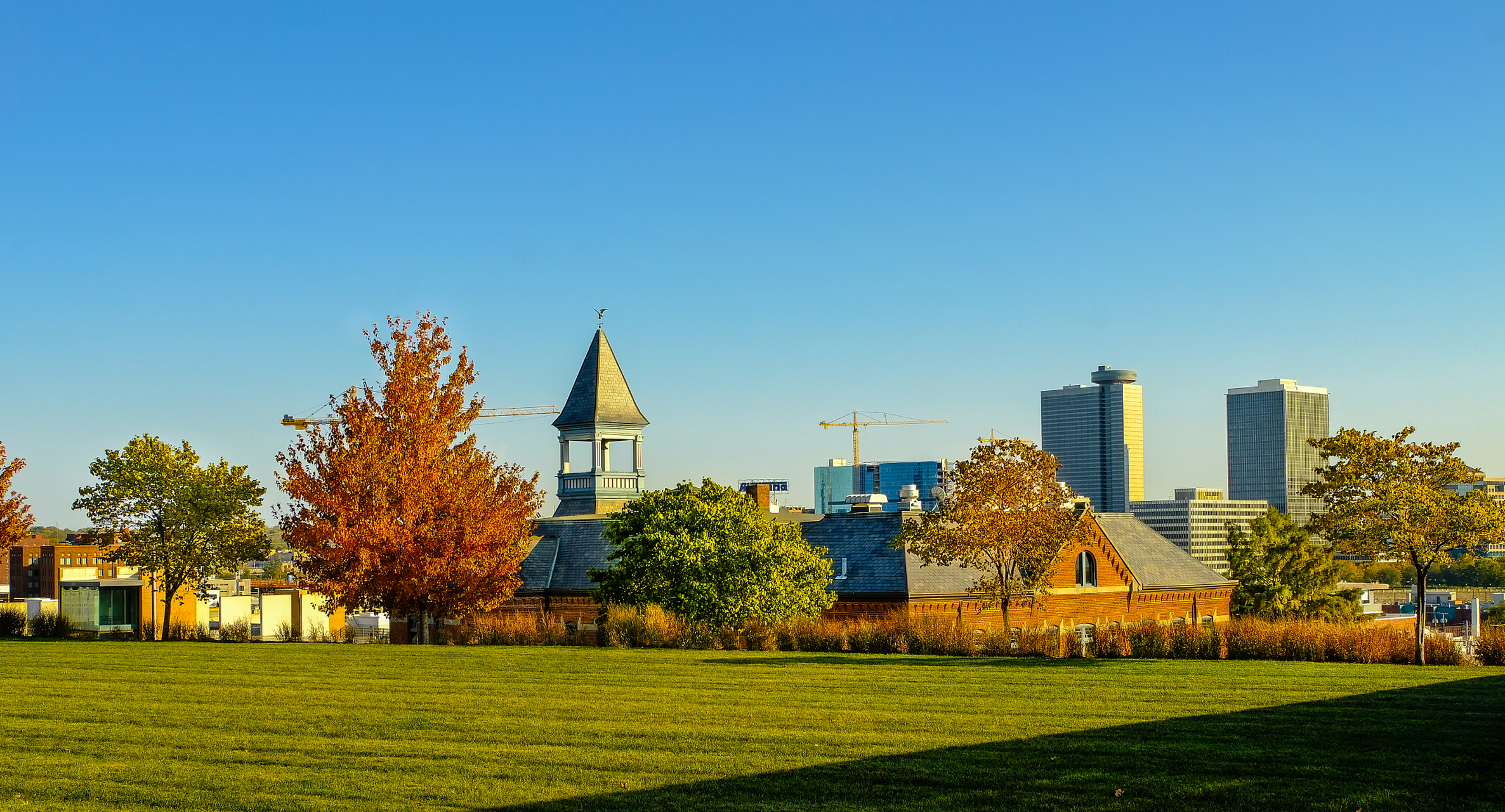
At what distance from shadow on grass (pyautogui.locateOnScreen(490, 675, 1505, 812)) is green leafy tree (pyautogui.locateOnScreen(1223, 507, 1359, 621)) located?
168 feet

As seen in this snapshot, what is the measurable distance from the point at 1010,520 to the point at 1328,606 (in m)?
36.7

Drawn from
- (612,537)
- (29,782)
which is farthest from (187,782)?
(612,537)

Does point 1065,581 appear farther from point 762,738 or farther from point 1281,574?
point 762,738

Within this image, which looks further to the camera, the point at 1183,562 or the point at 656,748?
the point at 1183,562

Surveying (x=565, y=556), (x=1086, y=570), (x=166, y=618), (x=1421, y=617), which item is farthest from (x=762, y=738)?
(x=565, y=556)

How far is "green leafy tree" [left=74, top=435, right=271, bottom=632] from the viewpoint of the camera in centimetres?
4519

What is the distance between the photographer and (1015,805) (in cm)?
1288

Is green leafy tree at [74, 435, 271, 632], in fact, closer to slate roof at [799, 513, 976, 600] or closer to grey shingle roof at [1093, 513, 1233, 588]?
slate roof at [799, 513, 976, 600]

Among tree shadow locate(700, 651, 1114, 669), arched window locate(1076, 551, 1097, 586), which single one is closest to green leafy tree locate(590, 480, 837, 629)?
tree shadow locate(700, 651, 1114, 669)

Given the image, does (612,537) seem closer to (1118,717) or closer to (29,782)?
(1118,717)

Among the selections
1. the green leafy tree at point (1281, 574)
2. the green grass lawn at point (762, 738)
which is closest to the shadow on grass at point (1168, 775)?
the green grass lawn at point (762, 738)

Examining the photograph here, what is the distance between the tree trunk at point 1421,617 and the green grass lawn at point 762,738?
130 cm

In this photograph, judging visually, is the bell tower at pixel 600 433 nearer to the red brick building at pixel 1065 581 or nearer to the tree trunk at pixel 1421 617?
the red brick building at pixel 1065 581

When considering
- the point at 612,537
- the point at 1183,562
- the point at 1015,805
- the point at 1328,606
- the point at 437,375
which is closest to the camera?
the point at 1015,805
